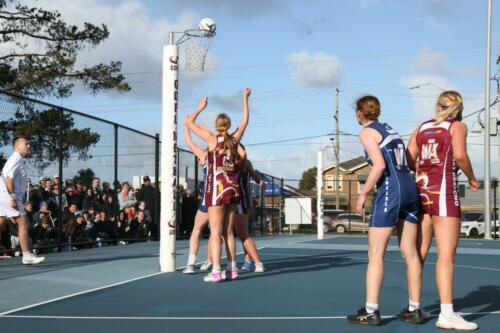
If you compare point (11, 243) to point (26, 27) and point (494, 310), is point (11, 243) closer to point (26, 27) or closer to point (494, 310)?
point (494, 310)

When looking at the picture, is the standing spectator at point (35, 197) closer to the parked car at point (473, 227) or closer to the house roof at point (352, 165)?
the parked car at point (473, 227)

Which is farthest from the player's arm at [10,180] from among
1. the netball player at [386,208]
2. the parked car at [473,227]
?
the parked car at [473,227]

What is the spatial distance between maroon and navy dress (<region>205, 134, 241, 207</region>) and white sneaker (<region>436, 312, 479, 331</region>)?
3075 mm

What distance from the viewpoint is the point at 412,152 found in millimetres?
5344

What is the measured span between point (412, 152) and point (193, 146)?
3438 millimetres

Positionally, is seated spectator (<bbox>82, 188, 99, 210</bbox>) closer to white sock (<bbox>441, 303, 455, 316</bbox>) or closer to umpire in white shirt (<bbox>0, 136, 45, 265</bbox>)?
umpire in white shirt (<bbox>0, 136, 45, 265</bbox>)

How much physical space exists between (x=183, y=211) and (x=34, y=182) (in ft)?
23.6

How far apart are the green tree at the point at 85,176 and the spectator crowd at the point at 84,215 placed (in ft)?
0.20

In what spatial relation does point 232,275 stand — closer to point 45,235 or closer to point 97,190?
point 45,235

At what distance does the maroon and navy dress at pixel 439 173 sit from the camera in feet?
16.7

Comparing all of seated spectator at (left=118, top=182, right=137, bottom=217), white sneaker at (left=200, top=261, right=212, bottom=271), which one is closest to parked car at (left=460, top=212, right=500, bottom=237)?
seated spectator at (left=118, top=182, right=137, bottom=217)

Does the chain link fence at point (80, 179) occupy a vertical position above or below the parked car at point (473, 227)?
above

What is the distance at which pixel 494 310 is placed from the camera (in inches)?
228

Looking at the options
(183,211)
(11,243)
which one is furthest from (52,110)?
(183,211)
